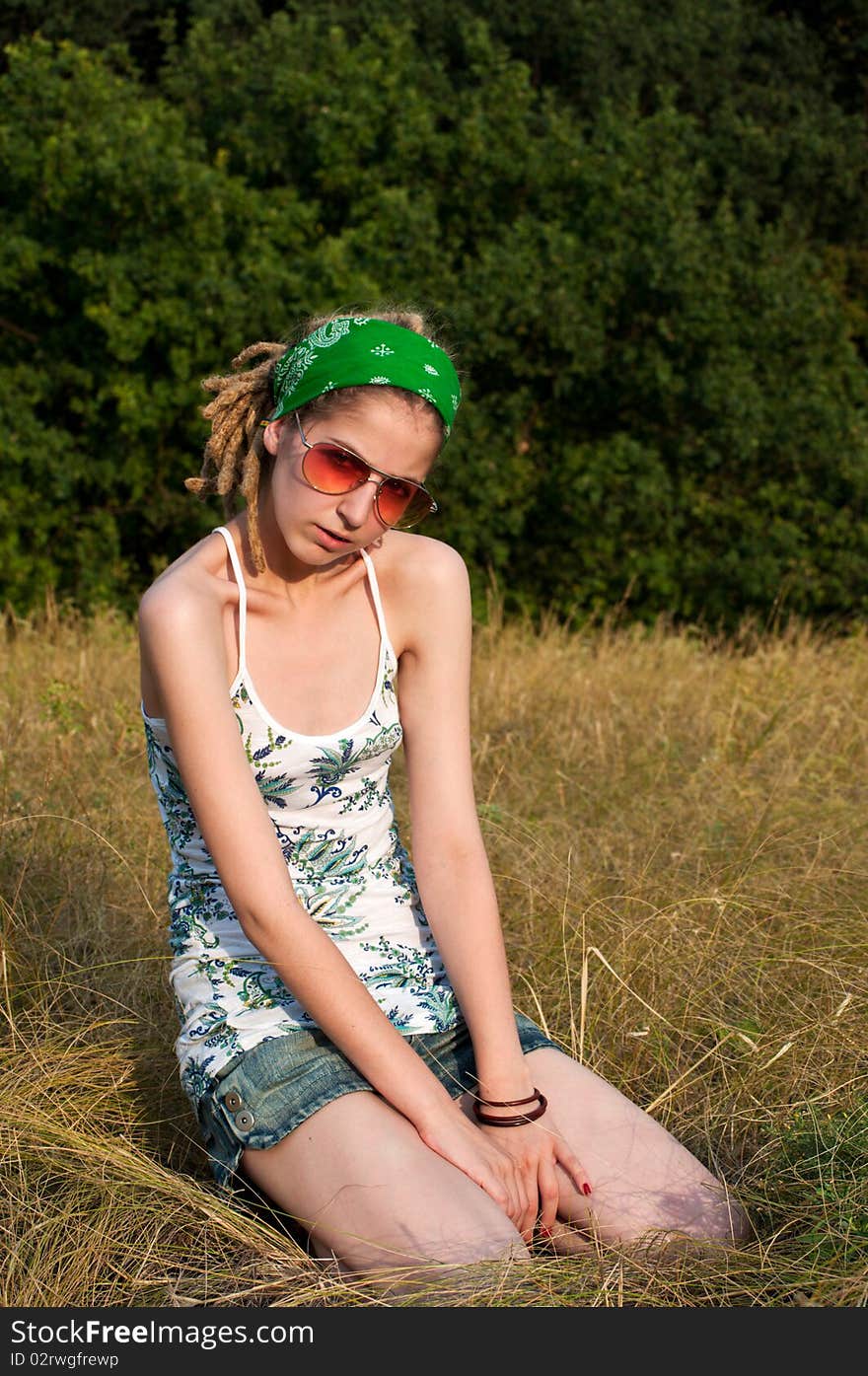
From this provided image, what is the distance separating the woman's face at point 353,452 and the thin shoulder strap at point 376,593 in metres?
0.15

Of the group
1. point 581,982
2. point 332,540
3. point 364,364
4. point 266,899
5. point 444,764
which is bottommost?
point 581,982

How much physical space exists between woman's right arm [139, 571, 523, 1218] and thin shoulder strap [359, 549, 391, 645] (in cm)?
37

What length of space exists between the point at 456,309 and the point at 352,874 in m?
7.96

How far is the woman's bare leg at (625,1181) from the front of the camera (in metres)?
2.16

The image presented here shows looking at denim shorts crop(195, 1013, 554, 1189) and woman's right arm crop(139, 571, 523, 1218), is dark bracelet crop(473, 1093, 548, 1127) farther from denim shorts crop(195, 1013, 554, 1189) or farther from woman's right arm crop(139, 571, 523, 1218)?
denim shorts crop(195, 1013, 554, 1189)

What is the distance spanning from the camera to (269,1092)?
6.88 feet

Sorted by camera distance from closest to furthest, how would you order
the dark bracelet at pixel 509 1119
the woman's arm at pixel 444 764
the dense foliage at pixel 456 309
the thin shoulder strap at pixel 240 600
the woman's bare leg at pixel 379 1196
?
the woman's bare leg at pixel 379 1196 → the dark bracelet at pixel 509 1119 → the thin shoulder strap at pixel 240 600 → the woman's arm at pixel 444 764 → the dense foliage at pixel 456 309

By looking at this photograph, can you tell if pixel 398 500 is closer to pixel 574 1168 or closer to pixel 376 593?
pixel 376 593

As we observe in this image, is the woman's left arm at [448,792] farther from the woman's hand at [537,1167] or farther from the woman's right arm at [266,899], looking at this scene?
the woman's right arm at [266,899]

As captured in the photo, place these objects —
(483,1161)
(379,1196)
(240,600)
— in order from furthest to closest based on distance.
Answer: (240,600)
(483,1161)
(379,1196)

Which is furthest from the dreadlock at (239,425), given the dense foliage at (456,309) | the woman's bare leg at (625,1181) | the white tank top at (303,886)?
the dense foliage at (456,309)

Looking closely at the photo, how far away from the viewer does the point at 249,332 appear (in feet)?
31.1

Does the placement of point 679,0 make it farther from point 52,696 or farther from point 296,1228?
point 296,1228

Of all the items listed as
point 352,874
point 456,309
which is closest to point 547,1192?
point 352,874
